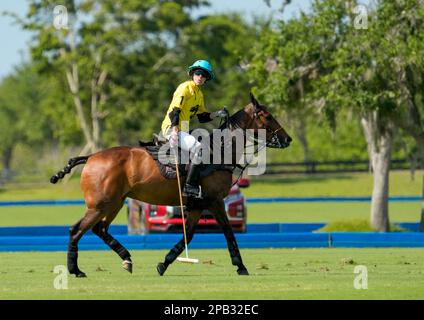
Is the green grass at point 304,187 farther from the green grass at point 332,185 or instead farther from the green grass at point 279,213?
the green grass at point 279,213

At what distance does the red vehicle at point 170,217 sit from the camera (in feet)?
83.5

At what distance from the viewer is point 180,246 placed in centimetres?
1517

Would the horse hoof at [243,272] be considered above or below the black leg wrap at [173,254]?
below

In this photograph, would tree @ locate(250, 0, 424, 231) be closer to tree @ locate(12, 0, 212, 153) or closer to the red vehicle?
the red vehicle

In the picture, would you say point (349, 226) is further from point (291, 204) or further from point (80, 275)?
point (291, 204)

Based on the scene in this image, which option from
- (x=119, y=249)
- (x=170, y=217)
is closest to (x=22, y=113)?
(x=170, y=217)

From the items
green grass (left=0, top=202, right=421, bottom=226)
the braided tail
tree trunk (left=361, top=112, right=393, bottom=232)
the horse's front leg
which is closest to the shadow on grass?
green grass (left=0, top=202, right=421, bottom=226)

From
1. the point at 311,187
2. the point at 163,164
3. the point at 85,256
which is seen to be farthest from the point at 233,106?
the point at 163,164

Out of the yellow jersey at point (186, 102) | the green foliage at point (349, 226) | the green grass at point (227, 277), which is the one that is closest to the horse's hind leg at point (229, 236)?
the green grass at point (227, 277)

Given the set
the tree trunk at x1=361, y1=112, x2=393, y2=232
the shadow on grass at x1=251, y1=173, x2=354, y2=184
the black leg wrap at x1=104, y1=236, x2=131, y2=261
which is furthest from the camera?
the shadow on grass at x1=251, y1=173, x2=354, y2=184

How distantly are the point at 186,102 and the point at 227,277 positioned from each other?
2478 mm

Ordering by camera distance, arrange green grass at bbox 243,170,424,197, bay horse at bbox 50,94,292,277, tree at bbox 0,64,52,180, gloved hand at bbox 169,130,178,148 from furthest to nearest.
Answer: tree at bbox 0,64,52,180 → green grass at bbox 243,170,424,197 → bay horse at bbox 50,94,292,277 → gloved hand at bbox 169,130,178,148

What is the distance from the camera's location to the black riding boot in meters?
15.1

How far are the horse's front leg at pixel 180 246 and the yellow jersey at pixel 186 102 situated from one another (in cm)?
122
